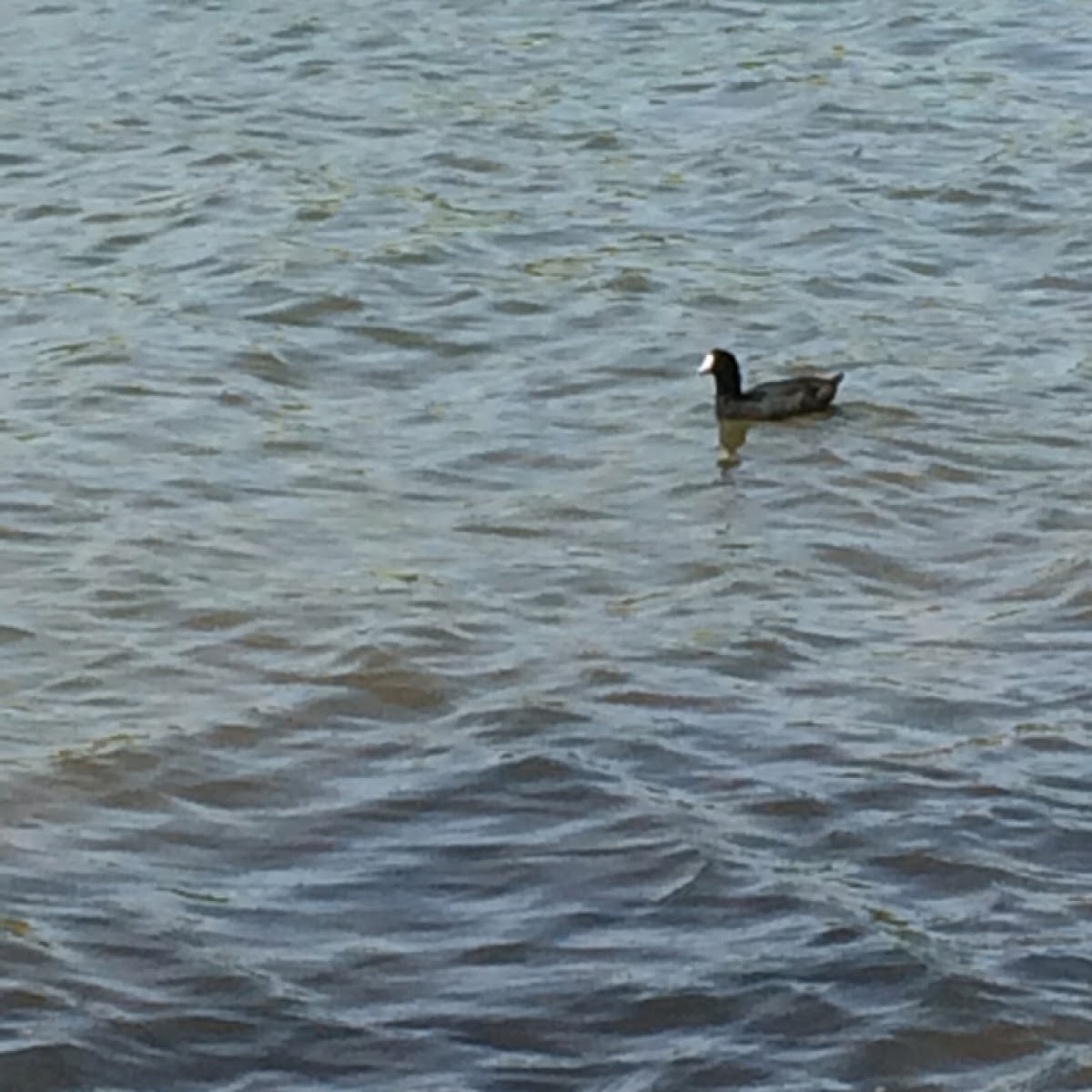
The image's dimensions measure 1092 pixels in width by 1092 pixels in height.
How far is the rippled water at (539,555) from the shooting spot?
767 cm

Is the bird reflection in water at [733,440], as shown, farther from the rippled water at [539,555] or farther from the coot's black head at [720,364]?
the coot's black head at [720,364]

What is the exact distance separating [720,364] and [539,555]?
2014 millimetres

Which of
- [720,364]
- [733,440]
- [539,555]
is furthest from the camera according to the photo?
[720,364]

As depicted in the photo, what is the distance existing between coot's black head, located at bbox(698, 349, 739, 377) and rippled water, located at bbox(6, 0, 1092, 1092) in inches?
13.1

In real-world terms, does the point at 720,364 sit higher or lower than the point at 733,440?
higher

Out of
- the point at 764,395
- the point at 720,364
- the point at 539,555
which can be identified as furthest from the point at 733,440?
the point at 539,555

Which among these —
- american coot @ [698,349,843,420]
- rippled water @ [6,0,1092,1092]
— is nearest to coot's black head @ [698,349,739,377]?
american coot @ [698,349,843,420]

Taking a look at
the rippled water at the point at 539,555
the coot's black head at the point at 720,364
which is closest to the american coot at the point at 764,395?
the coot's black head at the point at 720,364

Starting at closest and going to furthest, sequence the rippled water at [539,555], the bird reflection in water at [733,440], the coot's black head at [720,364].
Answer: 1. the rippled water at [539,555]
2. the bird reflection in water at [733,440]
3. the coot's black head at [720,364]

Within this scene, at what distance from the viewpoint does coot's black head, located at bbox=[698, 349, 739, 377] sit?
41.9ft

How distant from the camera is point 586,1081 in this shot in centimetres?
721

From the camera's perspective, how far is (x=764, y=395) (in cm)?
1248

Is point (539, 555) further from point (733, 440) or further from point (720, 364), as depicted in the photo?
point (720, 364)

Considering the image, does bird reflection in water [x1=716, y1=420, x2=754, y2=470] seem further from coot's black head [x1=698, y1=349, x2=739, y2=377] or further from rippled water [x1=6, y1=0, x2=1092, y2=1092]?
coot's black head [x1=698, y1=349, x2=739, y2=377]
